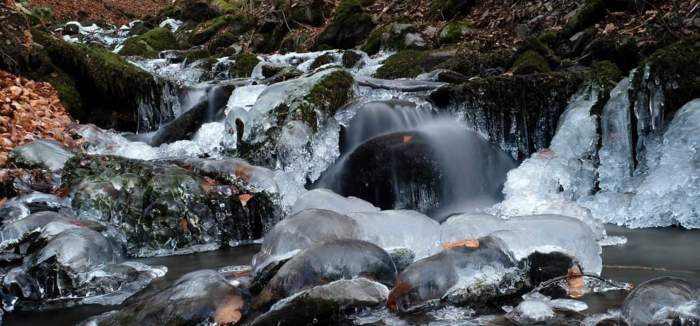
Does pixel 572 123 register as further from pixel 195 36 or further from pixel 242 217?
pixel 195 36

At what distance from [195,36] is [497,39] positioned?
10360mm

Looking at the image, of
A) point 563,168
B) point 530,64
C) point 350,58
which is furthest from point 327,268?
point 350,58

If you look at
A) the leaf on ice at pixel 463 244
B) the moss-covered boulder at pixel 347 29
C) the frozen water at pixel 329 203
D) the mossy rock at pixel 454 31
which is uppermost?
the moss-covered boulder at pixel 347 29

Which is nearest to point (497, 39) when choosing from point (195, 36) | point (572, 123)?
point (572, 123)

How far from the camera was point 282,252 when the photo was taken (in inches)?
124

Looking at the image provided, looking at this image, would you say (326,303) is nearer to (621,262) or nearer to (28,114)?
(621,262)

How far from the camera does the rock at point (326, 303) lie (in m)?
2.55

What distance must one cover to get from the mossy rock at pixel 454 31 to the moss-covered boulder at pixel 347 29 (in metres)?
2.27

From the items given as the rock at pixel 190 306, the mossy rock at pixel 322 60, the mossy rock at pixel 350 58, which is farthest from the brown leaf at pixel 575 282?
the mossy rock at pixel 322 60

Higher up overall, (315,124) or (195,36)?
(195,36)

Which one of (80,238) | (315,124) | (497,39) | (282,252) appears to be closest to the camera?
(282,252)

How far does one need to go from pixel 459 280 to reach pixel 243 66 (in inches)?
363

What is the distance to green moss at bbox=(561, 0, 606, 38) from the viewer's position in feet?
27.0

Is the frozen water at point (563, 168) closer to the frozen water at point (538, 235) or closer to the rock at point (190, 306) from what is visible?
the frozen water at point (538, 235)
